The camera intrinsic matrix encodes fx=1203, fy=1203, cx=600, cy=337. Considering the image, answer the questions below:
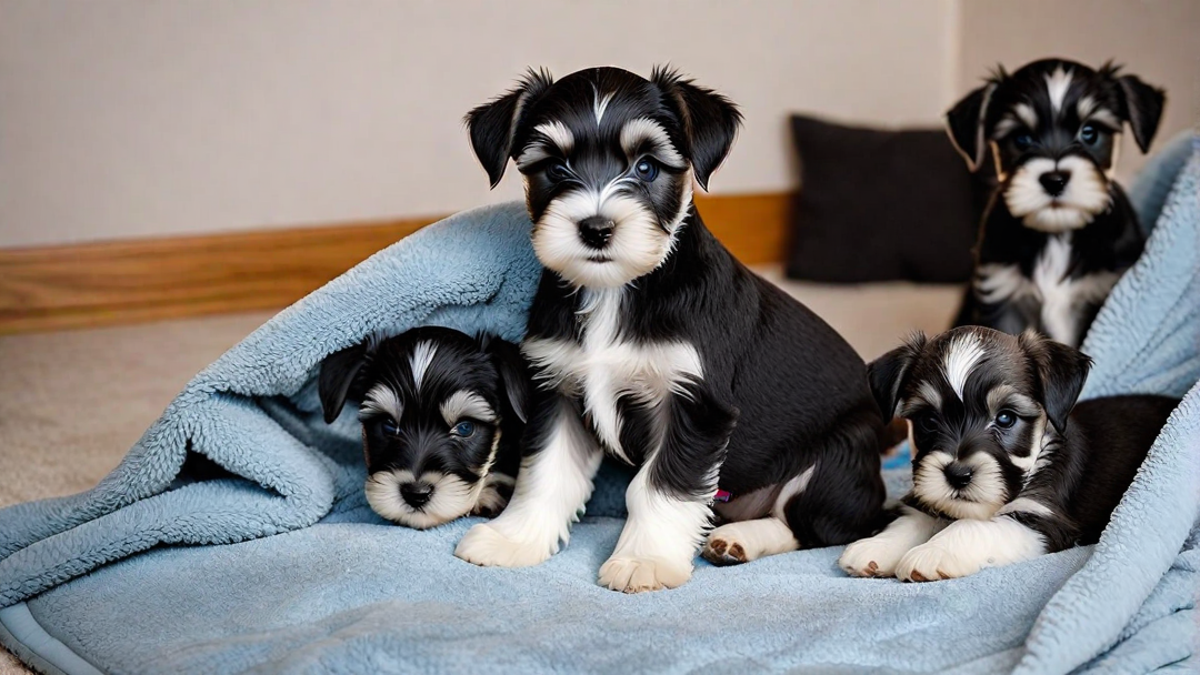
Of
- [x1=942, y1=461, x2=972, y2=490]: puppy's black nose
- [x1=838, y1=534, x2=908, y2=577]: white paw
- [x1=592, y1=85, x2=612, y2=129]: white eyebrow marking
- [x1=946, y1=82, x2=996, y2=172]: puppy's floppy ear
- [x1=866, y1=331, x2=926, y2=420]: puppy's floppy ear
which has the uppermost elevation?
[x1=592, y1=85, x2=612, y2=129]: white eyebrow marking

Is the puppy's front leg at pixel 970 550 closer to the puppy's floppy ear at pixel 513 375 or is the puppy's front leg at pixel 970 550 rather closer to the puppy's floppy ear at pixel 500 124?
the puppy's floppy ear at pixel 513 375

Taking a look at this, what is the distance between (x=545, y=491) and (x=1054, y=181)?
5.65ft

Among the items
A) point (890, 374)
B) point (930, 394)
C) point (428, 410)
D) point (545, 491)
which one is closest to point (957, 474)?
point (930, 394)

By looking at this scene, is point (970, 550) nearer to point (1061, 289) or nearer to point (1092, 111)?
point (1061, 289)

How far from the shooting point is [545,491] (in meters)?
2.60

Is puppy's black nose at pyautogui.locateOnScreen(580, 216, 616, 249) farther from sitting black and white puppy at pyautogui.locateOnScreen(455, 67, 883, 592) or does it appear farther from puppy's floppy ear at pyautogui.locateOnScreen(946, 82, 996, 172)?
puppy's floppy ear at pyautogui.locateOnScreen(946, 82, 996, 172)

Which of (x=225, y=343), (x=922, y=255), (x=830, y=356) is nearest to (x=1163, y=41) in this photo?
(x=922, y=255)

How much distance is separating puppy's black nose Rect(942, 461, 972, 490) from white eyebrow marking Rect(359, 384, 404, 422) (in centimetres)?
116

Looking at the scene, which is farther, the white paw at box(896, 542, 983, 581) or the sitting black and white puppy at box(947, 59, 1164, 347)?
the sitting black and white puppy at box(947, 59, 1164, 347)

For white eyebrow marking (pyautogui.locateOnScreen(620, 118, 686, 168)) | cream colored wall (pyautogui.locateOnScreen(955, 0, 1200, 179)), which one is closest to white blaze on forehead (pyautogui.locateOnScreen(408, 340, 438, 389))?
white eyebrow marking (pyautogui.locateOnScreen(620, 118, 686, 168))

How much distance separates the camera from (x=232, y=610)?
7.66ft

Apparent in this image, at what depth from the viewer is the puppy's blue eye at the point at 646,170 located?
2455 millimetres

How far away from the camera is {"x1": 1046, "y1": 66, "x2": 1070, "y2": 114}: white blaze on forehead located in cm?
339

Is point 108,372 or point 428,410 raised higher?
point 428,410
